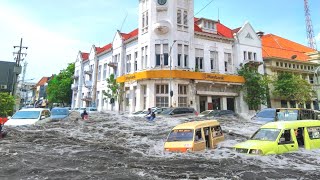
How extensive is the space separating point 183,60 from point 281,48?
24.1 metres

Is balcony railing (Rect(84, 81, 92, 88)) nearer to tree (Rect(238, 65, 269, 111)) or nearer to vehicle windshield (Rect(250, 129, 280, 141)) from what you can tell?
tree (Rect(238, 65, 269, 111))

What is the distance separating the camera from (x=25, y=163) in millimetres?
9906

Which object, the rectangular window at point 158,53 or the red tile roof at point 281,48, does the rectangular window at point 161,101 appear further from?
the red tile roof at point 281,48

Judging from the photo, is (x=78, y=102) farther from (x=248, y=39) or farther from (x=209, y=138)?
(x=209, y=138)

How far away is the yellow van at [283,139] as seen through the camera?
10586mm

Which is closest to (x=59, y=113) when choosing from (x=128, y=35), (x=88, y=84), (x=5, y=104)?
(x=5, y=104)

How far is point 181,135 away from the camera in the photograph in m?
12.5

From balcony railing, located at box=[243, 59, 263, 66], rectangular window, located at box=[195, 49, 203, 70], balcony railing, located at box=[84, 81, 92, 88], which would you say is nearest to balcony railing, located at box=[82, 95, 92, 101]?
balcony railing, located at box=[84, 81, 92, 88]

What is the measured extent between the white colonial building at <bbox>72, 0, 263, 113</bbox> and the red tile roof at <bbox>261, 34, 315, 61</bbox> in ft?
17.6

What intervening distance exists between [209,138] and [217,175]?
4.76 metres

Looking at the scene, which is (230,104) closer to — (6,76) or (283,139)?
(283,139)

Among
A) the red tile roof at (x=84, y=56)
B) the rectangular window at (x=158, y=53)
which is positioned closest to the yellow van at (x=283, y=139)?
the rectangular window at (x=158, y=53)

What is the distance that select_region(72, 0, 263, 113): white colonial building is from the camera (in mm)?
34219

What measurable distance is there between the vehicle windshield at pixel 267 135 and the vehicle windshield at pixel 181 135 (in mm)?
2728
